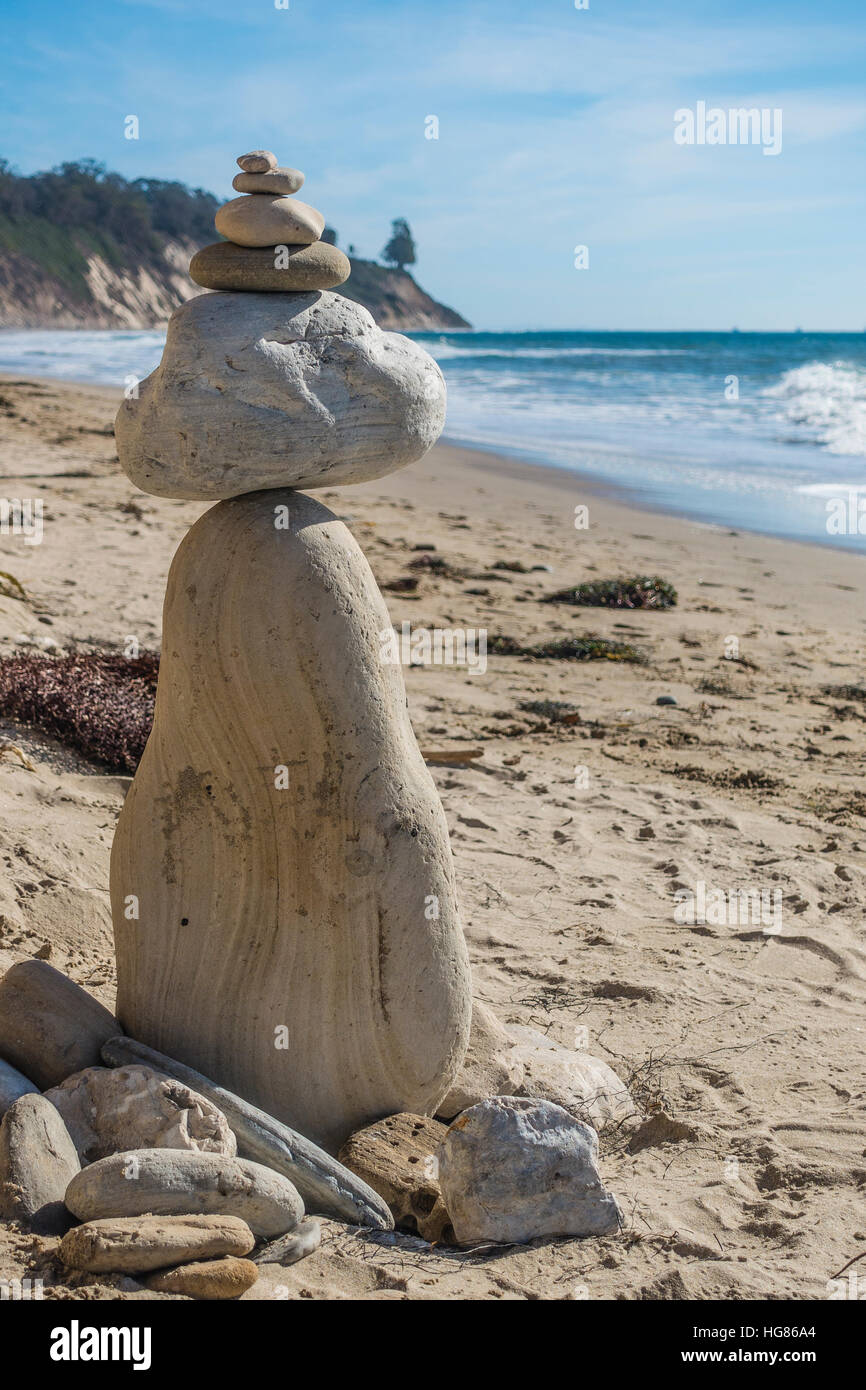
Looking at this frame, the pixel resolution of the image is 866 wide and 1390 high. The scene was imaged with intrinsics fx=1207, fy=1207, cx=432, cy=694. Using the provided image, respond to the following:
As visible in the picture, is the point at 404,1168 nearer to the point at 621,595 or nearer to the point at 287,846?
the point at 287,846

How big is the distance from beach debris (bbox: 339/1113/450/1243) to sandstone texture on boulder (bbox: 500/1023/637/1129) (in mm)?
450

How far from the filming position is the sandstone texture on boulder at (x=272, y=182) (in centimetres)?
348

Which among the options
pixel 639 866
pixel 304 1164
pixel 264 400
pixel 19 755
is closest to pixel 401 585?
pixel 639 866

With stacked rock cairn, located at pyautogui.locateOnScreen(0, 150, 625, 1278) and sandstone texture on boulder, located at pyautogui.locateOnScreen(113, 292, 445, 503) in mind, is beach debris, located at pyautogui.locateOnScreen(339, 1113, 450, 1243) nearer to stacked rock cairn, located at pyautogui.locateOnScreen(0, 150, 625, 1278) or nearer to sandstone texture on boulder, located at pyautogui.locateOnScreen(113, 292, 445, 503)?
stacked rock cairn, located at pyautogui.locateOnScreen(0, 150, 625, 1278)

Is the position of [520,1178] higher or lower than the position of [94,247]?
lower

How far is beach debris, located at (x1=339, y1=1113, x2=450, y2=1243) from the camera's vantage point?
3350mm

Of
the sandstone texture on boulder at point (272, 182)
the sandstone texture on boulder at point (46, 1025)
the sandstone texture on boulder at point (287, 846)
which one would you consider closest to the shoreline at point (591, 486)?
the sandstone texture on boulder at point (272, 182)

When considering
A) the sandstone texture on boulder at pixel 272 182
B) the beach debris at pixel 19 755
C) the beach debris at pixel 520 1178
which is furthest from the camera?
the beach debris at pixel 19 755

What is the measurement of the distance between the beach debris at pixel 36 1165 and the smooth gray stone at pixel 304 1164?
374 millimetres

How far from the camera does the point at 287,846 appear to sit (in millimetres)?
3545

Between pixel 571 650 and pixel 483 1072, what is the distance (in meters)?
5.65

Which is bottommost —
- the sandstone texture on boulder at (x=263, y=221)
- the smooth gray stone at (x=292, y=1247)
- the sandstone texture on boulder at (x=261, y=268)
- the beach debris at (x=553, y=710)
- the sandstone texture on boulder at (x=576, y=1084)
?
the sandstone texture on boulder at (x=576, y=1084)

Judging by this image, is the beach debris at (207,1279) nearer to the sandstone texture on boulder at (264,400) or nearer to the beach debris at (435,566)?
the sandstone texture on boulder at (264,400)

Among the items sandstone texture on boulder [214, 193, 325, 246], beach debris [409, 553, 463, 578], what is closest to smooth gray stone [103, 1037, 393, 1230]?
sandstone texture on boulder [214, 193, 325, 246]
